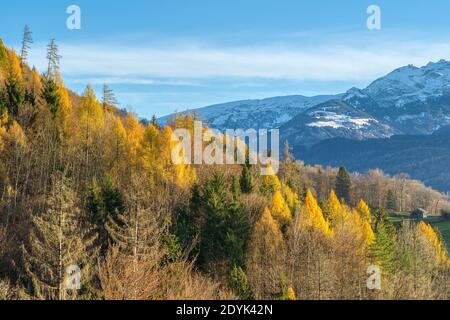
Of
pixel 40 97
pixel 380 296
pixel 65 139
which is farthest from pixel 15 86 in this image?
pixel 380 296

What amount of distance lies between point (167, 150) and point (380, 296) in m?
54.3

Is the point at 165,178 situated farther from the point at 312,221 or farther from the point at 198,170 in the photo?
the point at 312,221

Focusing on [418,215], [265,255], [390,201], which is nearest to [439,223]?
[418,215]

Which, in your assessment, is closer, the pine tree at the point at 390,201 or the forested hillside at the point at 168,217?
the forested hillside at the point at 168,217

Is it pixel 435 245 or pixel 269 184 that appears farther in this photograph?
pixel 435 245

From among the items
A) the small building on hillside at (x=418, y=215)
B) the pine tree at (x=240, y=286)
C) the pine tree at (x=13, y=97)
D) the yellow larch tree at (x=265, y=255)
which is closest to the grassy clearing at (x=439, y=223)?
the small building on hillside at (x=418, y=215)

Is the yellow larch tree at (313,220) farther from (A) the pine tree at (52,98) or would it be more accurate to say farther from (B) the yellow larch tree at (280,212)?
(A) the pine tree at (52,98)

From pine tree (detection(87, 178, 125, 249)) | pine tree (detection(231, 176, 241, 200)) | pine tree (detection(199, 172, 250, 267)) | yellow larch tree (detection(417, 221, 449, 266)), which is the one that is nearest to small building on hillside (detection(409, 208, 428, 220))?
yellow larch tree (detection(417, 221, 449, 266))

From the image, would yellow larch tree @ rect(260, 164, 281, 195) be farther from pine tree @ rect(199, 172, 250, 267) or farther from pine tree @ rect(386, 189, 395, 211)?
pine tree @ rect(386, 189, 395, 211)

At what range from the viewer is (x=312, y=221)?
237 ft

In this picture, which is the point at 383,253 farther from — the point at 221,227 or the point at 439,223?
the point at 439,223

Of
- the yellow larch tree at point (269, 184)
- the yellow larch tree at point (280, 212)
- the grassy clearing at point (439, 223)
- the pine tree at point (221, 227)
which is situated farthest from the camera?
the grassy clearing at point (439, 223)

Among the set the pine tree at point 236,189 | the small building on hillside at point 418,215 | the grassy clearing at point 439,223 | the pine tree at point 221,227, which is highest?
the pine tree at point 236,189

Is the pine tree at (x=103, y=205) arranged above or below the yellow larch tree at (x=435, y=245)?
above
